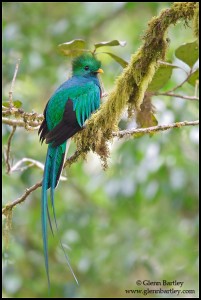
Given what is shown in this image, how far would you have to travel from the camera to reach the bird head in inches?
131

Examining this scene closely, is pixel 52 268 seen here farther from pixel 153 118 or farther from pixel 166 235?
pixel 153 118

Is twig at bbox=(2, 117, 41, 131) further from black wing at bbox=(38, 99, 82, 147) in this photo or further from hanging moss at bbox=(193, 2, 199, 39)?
hanging moss at bbox=(193, 2, 199, 39)

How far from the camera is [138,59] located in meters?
2.46

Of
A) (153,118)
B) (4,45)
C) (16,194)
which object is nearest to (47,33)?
(4,45)

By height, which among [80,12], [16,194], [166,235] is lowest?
[16,194]

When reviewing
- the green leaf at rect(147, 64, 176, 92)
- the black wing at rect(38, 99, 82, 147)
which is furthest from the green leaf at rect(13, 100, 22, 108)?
the green leaf at rect(147, 64, 176, 92)

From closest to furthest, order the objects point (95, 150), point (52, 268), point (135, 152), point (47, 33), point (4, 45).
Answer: point (95, 150), point (4, 45), point (135, 152), point (52, 268), point (47, 33)

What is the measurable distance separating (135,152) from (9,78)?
1.14 m

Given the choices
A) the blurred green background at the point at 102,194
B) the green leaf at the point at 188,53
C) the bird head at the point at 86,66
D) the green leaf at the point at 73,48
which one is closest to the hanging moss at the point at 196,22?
the green leaf at the point at 188,53

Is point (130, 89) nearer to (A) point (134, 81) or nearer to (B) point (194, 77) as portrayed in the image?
(A) point (134, 81)

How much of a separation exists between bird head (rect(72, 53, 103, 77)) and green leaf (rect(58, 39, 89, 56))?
8 centimetres

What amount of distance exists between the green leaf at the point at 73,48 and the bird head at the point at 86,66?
84mm

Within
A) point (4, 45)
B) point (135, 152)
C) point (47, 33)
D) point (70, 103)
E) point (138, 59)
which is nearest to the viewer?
point (138, 59)

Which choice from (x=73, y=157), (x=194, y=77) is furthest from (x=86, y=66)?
(x=73, y=157)
